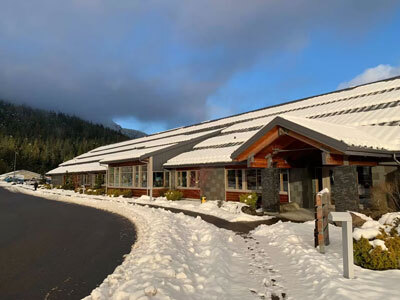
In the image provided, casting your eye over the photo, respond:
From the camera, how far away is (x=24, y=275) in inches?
258

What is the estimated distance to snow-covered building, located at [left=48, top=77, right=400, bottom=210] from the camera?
39.1 ft

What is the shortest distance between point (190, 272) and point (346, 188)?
27.9ft

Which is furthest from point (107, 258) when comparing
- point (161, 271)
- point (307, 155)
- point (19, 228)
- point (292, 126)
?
point (307, 155)

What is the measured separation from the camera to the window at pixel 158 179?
26.7 metres

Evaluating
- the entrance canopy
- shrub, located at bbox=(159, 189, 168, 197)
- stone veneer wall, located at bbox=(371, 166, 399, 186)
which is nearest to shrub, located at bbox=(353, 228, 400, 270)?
the entrance canopy

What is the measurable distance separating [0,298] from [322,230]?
741 cm

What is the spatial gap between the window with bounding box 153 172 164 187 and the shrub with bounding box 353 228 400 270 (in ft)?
70.3

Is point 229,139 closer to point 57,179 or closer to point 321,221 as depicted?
point 321,221

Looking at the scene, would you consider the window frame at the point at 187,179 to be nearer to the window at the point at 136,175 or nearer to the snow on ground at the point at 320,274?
the window at the point at 136,175

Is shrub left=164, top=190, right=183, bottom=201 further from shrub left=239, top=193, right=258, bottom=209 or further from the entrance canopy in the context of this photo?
the entrance canopy

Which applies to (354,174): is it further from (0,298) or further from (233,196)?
(0,298)

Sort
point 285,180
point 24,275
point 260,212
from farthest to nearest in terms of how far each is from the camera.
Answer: point 285,180
point 260,212
point 24,275

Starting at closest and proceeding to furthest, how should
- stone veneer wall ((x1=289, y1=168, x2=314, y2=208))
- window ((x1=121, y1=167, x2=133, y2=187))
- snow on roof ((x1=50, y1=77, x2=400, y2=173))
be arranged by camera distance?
snow on roof ((x1=50, y1=77, x2=400, y2=173)), stone veneer wall ((x1=289, y1=168, x2=314, y2=208)), window ((x1=121, y1=167, x2=133, y2=187))

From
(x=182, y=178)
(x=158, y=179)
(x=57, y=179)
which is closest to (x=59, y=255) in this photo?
(x=182, y=178)
